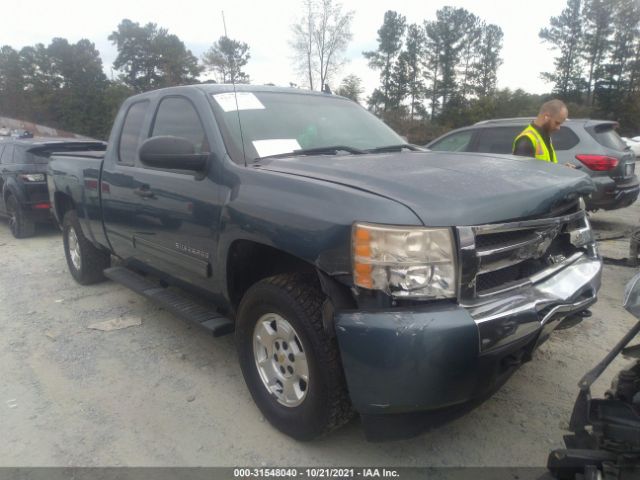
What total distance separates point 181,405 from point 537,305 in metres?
2.13

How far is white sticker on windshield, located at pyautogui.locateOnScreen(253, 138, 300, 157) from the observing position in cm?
294

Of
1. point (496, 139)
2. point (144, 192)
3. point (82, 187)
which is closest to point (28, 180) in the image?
point (82, 187)

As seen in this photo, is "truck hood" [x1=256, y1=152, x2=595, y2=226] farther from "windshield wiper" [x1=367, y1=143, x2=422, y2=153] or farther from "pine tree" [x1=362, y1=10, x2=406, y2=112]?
"pine tree" [x1=362, y1=10, x2=406, y2=112]

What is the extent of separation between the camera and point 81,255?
517 centimetres

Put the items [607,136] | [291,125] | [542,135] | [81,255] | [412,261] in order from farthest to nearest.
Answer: [607,136] < [81,255] < [542,135] < [291,125] < [412,261]

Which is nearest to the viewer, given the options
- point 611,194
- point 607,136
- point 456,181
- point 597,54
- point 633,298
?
point 633,298

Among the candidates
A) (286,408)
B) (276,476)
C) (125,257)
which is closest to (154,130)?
(125,257)

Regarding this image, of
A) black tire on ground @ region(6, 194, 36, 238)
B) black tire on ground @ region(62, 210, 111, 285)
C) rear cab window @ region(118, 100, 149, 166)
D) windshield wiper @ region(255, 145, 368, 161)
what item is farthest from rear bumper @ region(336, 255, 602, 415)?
black tire on ground @ region(6, 194, 36, 238)

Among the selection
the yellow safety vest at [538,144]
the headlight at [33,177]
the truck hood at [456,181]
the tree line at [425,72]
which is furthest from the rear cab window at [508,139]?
the tree line at [425,72]

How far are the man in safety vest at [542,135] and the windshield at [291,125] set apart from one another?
1.48m

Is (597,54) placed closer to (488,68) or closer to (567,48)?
(567,48)

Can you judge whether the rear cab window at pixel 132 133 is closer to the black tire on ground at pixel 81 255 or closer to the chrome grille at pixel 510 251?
the black tire on ground at pixel 81 255

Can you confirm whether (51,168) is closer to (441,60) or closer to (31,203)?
(31,203)

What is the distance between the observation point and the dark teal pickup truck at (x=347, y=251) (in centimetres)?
195
